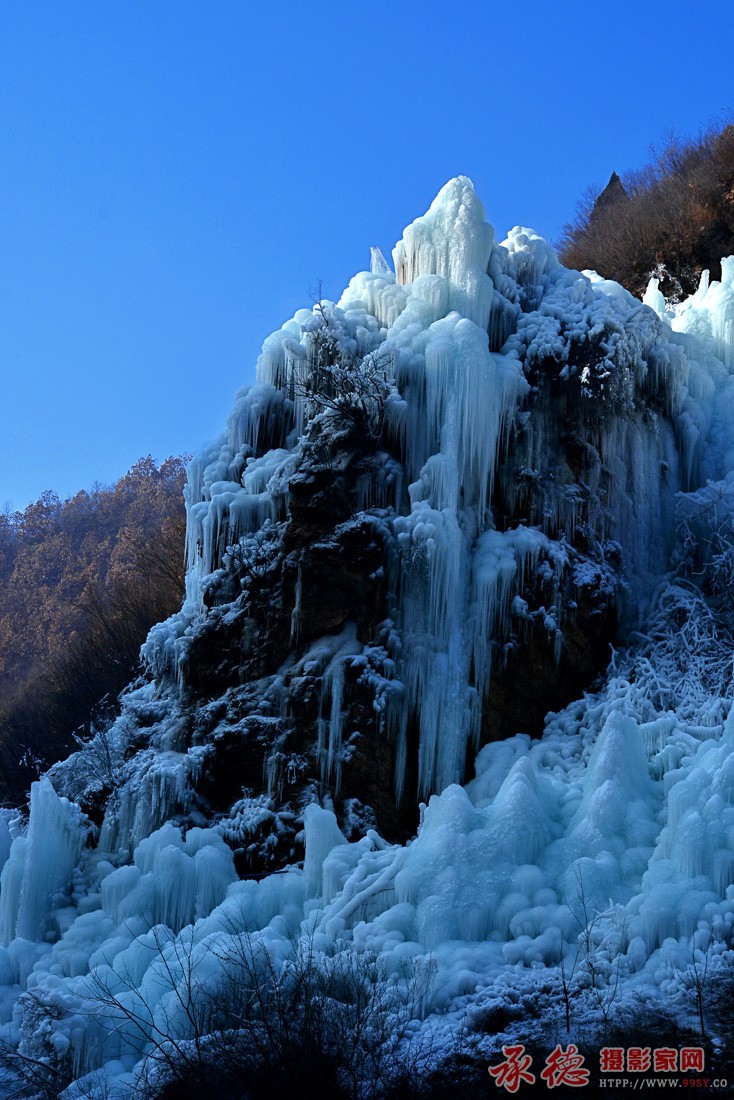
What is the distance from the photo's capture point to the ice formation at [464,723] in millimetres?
8805

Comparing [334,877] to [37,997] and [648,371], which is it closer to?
[37,997]

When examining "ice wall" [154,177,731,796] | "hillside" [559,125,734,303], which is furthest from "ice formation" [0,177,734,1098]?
"hillside" [559,125,734,303]

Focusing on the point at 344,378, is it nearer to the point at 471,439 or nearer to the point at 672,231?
the point at 471,439

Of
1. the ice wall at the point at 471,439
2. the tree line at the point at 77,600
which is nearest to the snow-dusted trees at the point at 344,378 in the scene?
the ice wall at the point at 471,439

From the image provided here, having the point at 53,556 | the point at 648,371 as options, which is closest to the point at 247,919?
the point at 648,371

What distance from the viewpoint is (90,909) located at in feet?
35.9

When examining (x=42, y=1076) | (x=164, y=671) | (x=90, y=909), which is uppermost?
(x=164, y=671)

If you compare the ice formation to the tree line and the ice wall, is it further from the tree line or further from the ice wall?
the tree line

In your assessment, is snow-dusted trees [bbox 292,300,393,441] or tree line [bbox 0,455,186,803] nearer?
snow-dusted trees [bbox 292,300,393,441]

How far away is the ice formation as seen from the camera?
347 inches

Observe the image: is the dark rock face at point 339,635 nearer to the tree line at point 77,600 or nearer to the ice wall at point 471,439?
the ice wall at point 471,439

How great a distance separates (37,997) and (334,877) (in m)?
2.45

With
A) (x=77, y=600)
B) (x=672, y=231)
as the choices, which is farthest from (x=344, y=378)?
(x=77, y=600)

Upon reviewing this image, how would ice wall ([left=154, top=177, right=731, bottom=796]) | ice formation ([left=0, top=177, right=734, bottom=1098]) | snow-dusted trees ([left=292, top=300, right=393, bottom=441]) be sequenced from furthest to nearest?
snow-dusted trees ([left=292, top=300, right=393, bottom=441]) → ice wall ([left=154, top=177, right=731, bottom=796]) → ice formation ([left=0, top=177, right=734, bottom=1098])
